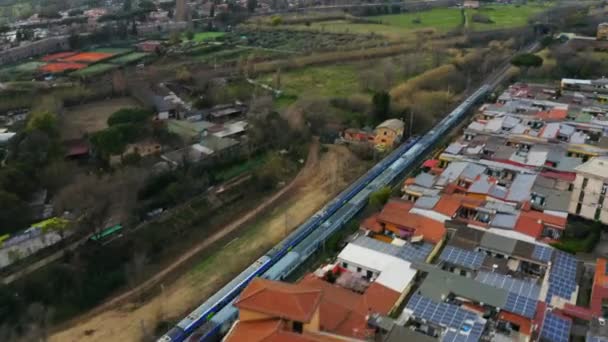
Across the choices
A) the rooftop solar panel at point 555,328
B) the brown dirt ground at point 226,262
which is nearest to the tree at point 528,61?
the brown dirt ground at point 226,262

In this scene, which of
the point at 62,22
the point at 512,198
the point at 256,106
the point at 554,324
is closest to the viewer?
the point at 554,324

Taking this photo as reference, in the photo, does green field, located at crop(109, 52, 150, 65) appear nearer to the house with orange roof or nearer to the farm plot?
the farm plot

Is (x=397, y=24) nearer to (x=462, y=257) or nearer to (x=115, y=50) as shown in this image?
(x=115, y=50)

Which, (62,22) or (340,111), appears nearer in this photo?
(340,111)

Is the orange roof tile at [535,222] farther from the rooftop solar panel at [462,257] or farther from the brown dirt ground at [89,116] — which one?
the brown dirt ground at [89,116]

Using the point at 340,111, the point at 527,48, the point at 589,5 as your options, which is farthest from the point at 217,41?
the point at 589,5

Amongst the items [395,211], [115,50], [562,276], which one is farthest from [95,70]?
[562,276]

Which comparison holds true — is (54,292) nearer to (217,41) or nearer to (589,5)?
(217,41)

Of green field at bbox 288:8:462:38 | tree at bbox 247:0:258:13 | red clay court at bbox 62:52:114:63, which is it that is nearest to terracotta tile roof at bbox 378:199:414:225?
red clay court at bbox 62:52:114:63
